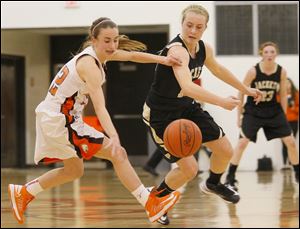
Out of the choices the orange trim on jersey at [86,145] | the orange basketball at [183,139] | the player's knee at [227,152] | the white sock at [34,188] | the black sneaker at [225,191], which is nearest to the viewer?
the orange basketball at [183,139]

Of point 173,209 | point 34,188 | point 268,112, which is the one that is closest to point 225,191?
point 34,188

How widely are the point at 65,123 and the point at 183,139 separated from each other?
1.02 m

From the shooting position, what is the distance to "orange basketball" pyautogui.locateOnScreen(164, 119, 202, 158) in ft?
15.4

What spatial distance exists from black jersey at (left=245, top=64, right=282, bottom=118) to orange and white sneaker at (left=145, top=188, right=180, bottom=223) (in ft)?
15.6

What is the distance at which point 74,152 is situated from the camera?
5.46 metres

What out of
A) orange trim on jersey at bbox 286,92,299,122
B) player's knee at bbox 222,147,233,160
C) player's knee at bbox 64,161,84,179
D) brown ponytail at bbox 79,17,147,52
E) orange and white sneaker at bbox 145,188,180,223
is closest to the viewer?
brown ponytail at bbox 79,17,147,52

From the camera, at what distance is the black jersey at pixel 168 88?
5625 mm

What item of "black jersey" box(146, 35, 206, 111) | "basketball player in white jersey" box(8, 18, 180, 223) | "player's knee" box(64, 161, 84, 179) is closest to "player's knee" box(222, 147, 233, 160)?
"black jersey" box(146, 35, 206, 111)

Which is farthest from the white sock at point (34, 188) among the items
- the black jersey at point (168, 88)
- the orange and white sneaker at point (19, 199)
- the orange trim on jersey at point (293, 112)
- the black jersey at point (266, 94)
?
the orange trim on jersey at point (293, 112)

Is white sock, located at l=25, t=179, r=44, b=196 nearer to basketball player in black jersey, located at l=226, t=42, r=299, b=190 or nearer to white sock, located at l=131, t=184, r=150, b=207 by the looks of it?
white sock, located at l=131, t=184, r=150, b=207

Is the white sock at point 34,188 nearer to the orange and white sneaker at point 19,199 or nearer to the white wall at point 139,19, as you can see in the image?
the orange and white sneaker at point 19,199

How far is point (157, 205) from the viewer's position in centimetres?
564

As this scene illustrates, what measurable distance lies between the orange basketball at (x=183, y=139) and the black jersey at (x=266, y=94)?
5482 mm

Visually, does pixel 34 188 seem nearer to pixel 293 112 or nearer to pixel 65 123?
pixel 65 123
